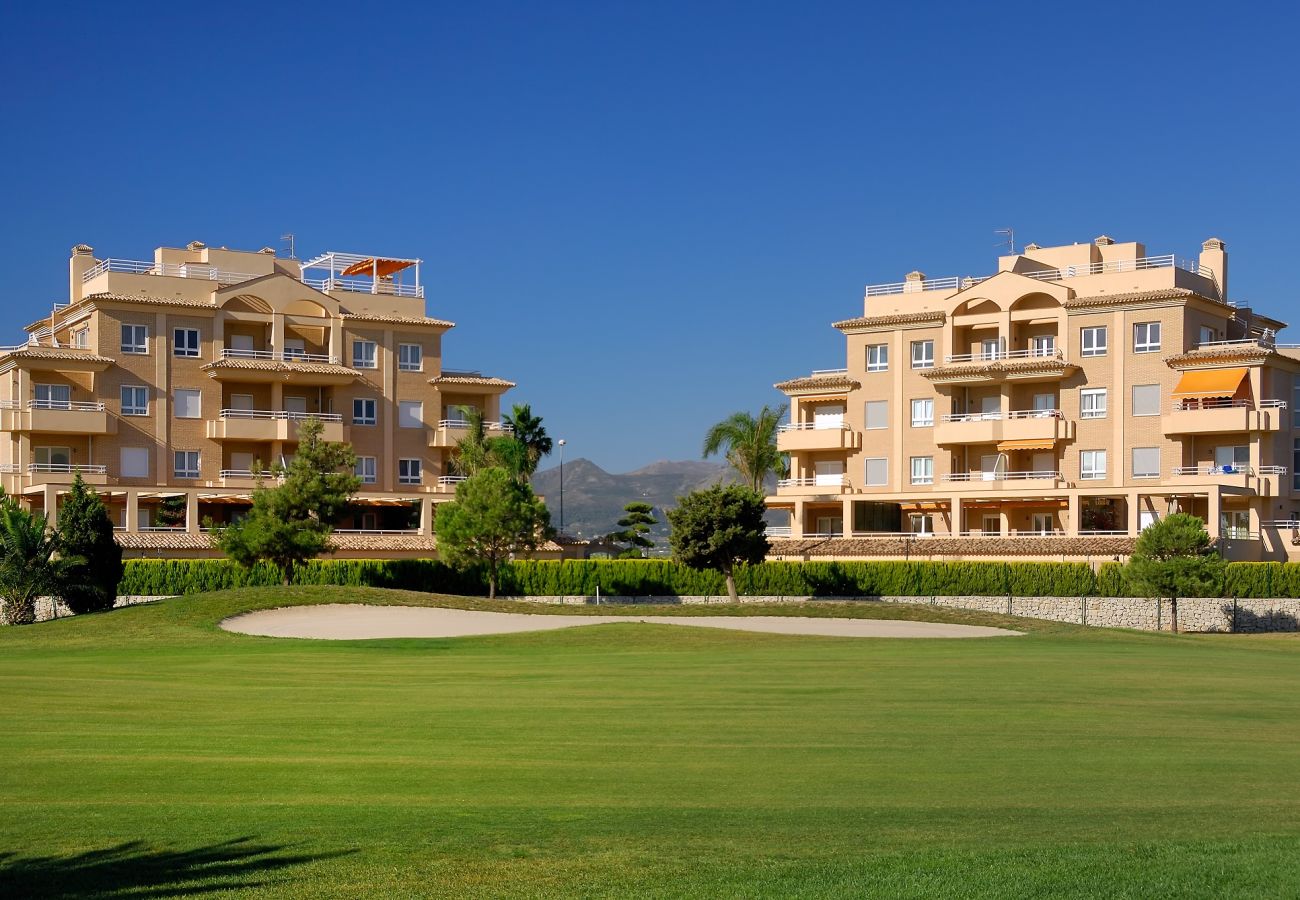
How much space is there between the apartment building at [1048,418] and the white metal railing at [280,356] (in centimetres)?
2626

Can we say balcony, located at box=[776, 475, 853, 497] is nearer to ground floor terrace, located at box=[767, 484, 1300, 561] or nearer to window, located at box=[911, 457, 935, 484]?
ground floor terrace, located at box=[767, 484, 1300, 561]

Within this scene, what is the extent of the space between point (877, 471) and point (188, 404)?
3741 centimetres

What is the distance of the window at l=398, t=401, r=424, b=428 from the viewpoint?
85.6 meters

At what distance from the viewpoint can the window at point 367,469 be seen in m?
83.9

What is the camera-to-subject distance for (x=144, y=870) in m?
11.9

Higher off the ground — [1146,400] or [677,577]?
[1146,400]

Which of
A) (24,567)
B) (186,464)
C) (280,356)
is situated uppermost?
(280,356)

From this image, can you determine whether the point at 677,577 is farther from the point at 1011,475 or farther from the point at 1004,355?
the point at 1004,355

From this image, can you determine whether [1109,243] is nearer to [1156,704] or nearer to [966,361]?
[966,361]

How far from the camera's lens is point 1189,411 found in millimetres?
72500

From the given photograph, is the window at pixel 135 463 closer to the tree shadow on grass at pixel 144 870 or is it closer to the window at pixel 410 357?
the window at pixel 410 357

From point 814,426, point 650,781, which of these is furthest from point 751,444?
point 650,781

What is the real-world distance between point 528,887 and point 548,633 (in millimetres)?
32658

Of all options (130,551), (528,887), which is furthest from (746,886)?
(130,551)
